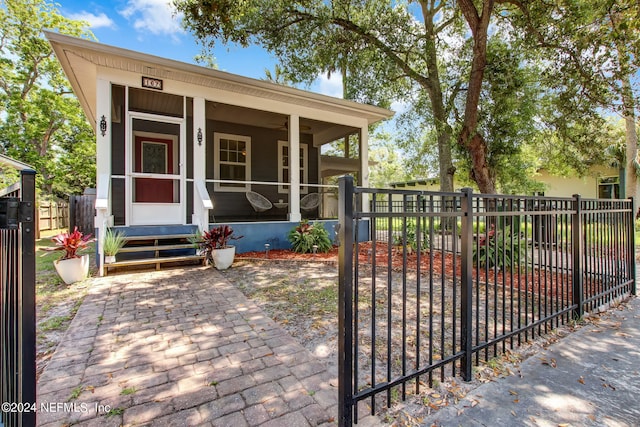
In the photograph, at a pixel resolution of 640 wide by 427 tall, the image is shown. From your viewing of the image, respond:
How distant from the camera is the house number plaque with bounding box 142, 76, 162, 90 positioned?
584 cm

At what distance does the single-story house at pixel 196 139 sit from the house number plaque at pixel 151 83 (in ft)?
0.06

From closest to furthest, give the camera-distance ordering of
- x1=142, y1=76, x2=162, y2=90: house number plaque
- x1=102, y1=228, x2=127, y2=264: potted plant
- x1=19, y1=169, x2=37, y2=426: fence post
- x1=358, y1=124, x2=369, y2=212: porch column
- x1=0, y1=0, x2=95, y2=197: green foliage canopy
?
x1=19, y1=169, x2=37, y2=426: fence post
x1=102, y1=228, x2=127, y2=264: potted plant
x1=142, y1=76, x2=162, y2=90: house number plaque
x1=358, y1=124, x2=369, y2=212: porch column
x1=0, y1=0, x2=95, y2=197: green foliage canopy

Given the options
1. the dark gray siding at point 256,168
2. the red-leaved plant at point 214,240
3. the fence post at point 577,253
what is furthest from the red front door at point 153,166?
the fence post at point 577,253

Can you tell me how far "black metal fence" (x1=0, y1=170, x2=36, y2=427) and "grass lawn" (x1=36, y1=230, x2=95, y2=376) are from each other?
53.1 inches

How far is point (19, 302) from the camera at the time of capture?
117 cm

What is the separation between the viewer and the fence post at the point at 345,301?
5.29 feet

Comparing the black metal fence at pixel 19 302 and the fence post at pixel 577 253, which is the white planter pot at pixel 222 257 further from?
the fence post at pixel 577 253

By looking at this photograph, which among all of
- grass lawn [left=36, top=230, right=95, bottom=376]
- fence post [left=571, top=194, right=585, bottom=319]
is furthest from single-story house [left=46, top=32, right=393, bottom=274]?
fence post [left=571, top=194, right=585, bottom=319]

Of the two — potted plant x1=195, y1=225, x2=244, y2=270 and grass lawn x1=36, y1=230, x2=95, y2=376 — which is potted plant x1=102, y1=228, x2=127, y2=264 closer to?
grass lawn x1=36, y1=230, x2=95, y2=376

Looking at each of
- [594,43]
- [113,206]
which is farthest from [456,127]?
[113,206]

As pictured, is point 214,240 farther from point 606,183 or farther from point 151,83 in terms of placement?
point 606,183

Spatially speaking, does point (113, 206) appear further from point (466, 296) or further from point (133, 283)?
point (466, 296)

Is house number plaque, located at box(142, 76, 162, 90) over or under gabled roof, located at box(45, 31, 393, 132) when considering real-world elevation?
under

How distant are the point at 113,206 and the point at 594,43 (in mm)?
10565
